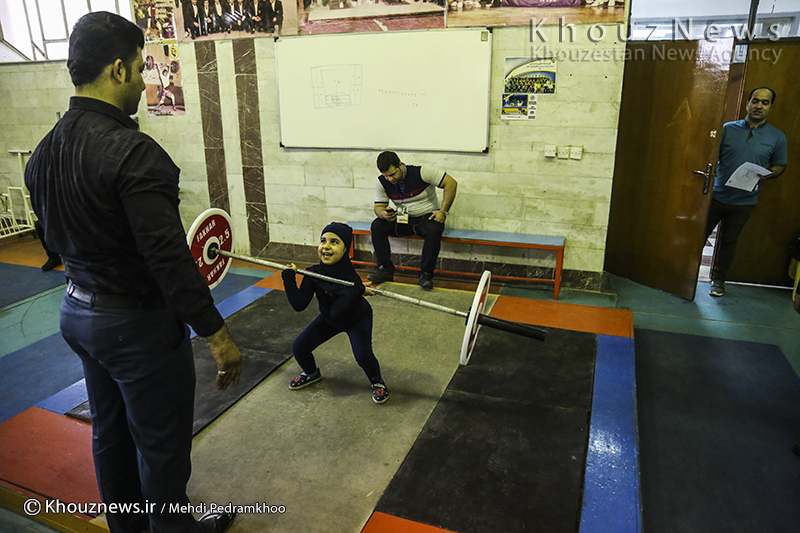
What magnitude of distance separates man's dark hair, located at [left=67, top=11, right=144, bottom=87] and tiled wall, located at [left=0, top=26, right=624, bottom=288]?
3.69m

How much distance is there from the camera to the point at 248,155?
5684 mm

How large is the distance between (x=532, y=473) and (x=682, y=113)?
358 centimetres

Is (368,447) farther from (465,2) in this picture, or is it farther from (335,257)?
(465,2)

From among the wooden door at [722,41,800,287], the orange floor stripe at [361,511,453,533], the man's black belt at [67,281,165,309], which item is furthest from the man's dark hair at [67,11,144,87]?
the wooden door at [722,41,800,287]

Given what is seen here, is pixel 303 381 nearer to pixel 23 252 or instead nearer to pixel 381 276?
pixel 381 276

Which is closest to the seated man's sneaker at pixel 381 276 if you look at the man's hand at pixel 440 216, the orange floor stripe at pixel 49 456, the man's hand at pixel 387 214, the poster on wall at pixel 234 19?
the man's hand at pixel 387 214

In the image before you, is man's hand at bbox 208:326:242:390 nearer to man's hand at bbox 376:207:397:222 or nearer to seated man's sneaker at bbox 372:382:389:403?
seated man's sneaker at bbox 372:382:389:403

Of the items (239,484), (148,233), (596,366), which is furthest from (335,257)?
(596,366)

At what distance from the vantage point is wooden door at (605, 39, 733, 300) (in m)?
4.30

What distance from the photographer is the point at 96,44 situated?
1562mm

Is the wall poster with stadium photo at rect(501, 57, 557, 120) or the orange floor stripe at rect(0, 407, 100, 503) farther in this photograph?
the wall poster with stadium photo at rect(501, 57, 557, 120)

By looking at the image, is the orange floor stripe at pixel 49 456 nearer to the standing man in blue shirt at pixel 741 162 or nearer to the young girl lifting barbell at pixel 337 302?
the young girl lifting barbell at pixel 337 302

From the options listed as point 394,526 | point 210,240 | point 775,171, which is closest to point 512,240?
point 775,171

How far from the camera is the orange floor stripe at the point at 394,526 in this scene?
6.79ft
